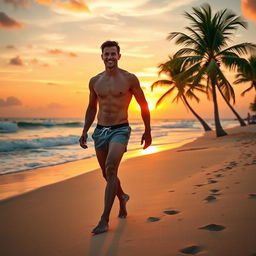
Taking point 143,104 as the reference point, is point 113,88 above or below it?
above

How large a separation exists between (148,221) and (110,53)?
198 centimetres

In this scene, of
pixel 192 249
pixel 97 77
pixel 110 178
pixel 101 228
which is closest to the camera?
pixel 192 249

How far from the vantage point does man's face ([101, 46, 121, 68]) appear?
315 cm

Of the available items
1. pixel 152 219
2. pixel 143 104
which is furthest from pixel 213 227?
pixel 143 104

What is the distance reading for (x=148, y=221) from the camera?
9.62 feet

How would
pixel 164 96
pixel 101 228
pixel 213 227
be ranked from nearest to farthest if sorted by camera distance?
pixel 213 227
pixel 101 228
pixel 164 96

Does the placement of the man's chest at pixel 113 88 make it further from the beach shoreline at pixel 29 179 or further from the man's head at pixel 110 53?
the beach shoreline at pixel 29 179

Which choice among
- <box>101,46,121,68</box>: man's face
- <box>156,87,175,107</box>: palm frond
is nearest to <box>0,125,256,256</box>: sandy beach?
<box>101,46,121,68</box>: man's face

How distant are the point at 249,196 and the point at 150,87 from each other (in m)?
26.0

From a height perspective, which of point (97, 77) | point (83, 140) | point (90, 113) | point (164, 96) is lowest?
point (83, 140)

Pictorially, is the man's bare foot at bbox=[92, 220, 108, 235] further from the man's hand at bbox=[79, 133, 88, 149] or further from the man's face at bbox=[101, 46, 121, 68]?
the man's face at bbox=[101, 46, 121, 68]

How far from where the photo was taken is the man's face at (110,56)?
124 inches

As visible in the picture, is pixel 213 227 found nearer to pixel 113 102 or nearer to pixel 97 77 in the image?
pixel 113 102

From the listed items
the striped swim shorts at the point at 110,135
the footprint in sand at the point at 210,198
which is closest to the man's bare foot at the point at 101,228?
the striped swim shorts at the point at 110,135
